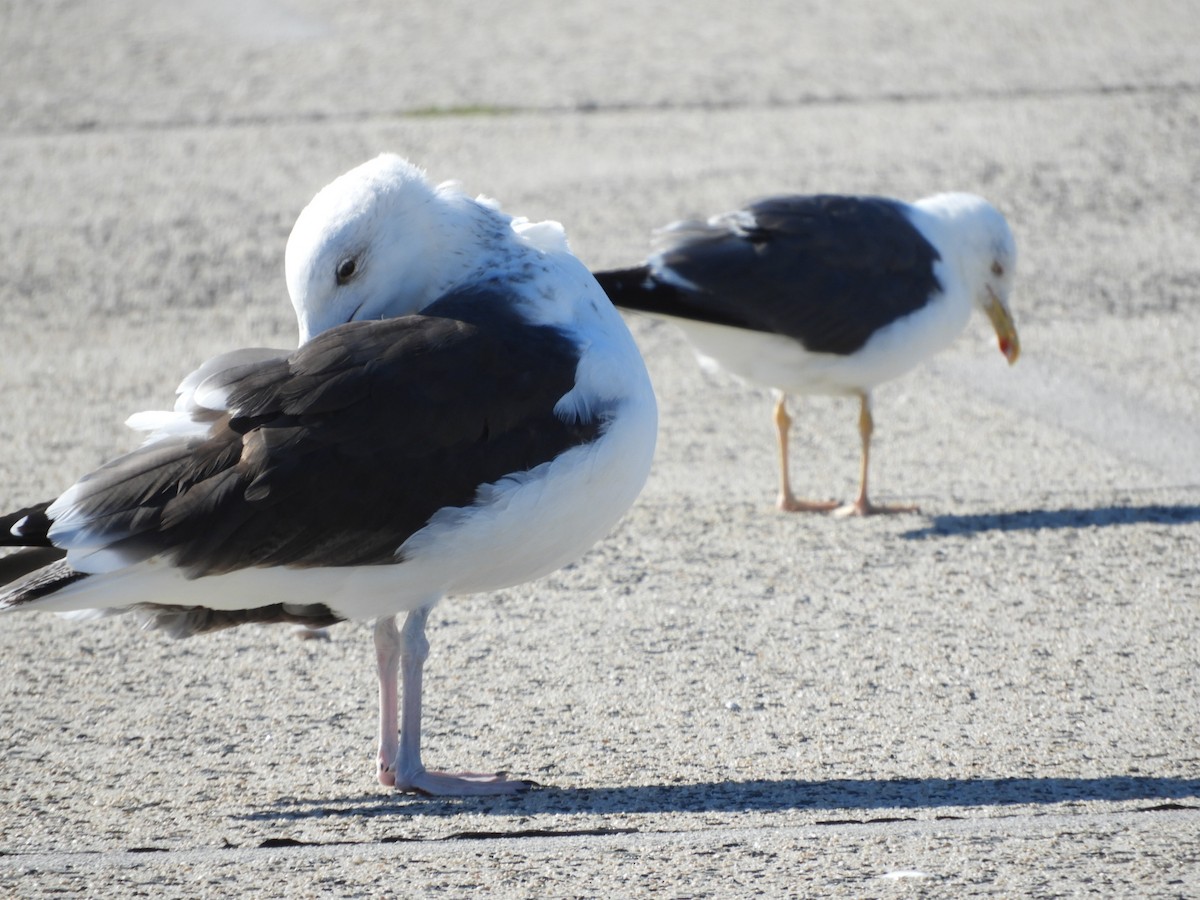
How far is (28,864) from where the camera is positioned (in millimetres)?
3328

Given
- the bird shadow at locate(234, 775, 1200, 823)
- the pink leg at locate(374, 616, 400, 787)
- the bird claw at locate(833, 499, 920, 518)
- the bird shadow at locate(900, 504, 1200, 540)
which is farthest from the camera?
the bird claw at locate(833, 499, 920, 518)

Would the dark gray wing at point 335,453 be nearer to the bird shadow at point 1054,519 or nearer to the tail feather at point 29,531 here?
the tail feather at point 29,531

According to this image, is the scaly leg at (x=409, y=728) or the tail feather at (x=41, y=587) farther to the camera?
the scaly leg at (x=409, y=728)

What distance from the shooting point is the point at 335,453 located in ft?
11.3

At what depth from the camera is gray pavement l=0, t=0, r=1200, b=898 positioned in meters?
3.40

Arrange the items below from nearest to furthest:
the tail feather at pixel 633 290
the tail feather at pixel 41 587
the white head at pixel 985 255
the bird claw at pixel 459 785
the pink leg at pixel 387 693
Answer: the tail feather at pixel 41 587 < the bird claw at pixel 459 785 < the pink leg at pixel 387 693 < the tail feather at pixel 633 290 < the white head at pixel 985 255

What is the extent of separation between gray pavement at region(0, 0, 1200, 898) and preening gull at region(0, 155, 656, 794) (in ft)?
1.38

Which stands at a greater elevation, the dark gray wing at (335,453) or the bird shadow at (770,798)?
the dark gray wing at (335,453)

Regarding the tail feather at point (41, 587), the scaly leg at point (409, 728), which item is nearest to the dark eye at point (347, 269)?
the scaly leg at point (409, 728)

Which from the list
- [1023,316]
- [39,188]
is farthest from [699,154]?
[39,188]

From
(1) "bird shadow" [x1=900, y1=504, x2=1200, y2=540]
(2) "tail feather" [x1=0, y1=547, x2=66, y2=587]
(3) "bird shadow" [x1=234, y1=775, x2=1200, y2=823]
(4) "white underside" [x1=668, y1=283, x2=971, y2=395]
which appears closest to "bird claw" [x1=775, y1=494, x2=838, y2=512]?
(1) "bird shadow" [x1=900, y1=504, x2=1200, y2=540]

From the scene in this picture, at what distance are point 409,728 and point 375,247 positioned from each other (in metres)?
1.14

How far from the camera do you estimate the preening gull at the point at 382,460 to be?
11.1ft

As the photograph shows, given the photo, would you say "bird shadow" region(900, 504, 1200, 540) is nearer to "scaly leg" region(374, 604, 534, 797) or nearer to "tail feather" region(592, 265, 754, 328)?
"tail feather" region(592, 265, 754, 328)
